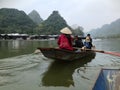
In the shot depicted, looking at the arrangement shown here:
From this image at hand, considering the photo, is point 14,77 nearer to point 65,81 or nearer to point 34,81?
point 34,81

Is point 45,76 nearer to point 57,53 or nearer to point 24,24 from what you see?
point 57,53

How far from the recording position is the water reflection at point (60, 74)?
8.14m

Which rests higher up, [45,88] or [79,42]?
[79,42]

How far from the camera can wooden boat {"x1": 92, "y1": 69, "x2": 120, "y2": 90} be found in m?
5.35

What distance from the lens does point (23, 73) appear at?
9.19 meters

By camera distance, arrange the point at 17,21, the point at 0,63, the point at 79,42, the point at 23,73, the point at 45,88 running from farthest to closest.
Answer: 1. the point at 17,21
2. the point at 79,42
3. the point at 0,63
4. the point at 23,73
5. the point at 45,88

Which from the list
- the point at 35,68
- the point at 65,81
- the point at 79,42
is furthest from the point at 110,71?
the point at 79,42

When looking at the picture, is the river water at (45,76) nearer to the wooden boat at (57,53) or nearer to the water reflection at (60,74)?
the water reflection at (60,74)

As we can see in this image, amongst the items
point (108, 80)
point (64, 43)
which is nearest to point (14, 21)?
point (64, 43)

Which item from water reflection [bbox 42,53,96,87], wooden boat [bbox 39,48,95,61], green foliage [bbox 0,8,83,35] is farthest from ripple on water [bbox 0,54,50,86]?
green foliage [bbox 0,8,83,35]

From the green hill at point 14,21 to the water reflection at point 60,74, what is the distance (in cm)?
8372

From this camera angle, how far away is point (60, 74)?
9.58 meters

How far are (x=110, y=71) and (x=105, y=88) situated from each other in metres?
0.48

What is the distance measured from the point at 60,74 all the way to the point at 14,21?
10729 centimetres
